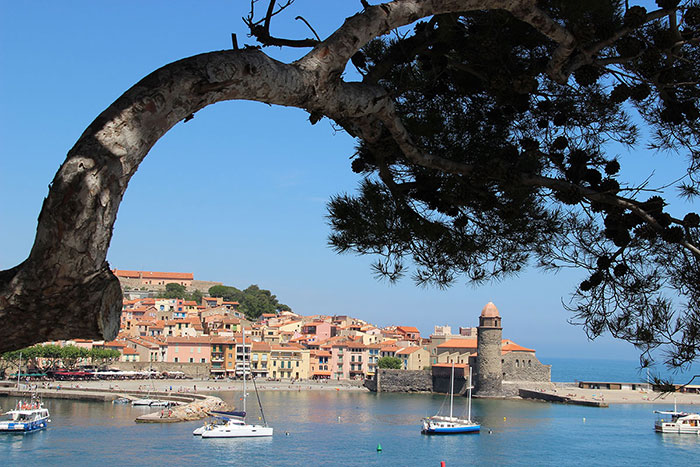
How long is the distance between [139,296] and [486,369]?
4756 centimetres

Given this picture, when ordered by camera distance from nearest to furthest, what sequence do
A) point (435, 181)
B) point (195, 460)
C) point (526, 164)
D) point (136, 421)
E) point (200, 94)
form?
1. point (200, 94)
2. point (526, 164)
3. point (435, 181)
4. point (195, 460)
5. point (136, 421)

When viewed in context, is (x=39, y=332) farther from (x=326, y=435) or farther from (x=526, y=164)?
(x=326, y=435)

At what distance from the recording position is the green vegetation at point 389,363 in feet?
169

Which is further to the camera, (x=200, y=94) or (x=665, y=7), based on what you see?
(x=665, y=7)

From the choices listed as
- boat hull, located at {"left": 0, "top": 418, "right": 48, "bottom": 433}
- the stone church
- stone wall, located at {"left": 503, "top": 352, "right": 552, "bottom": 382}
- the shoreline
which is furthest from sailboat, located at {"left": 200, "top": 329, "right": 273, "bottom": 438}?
stone wall, located at {"left": 503, "top": 352, "right": 552, "bottom": 382}

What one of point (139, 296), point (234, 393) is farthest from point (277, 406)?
point (139, 296)

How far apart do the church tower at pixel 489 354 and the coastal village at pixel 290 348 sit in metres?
0.06

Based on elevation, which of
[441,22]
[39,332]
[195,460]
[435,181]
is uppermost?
[441,22]

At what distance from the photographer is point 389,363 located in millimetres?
51562

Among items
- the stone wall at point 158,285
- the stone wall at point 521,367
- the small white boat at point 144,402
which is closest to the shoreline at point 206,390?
the stone wall at point 521,367

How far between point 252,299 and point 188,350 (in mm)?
33722

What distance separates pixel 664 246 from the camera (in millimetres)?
3748

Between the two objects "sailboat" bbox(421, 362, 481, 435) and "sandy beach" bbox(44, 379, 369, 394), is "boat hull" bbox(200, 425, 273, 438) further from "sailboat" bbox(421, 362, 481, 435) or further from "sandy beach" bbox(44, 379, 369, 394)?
"sandy beach" bbox(44, 379, 369, 394)

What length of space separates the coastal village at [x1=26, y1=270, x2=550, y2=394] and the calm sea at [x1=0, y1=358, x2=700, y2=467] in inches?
423
